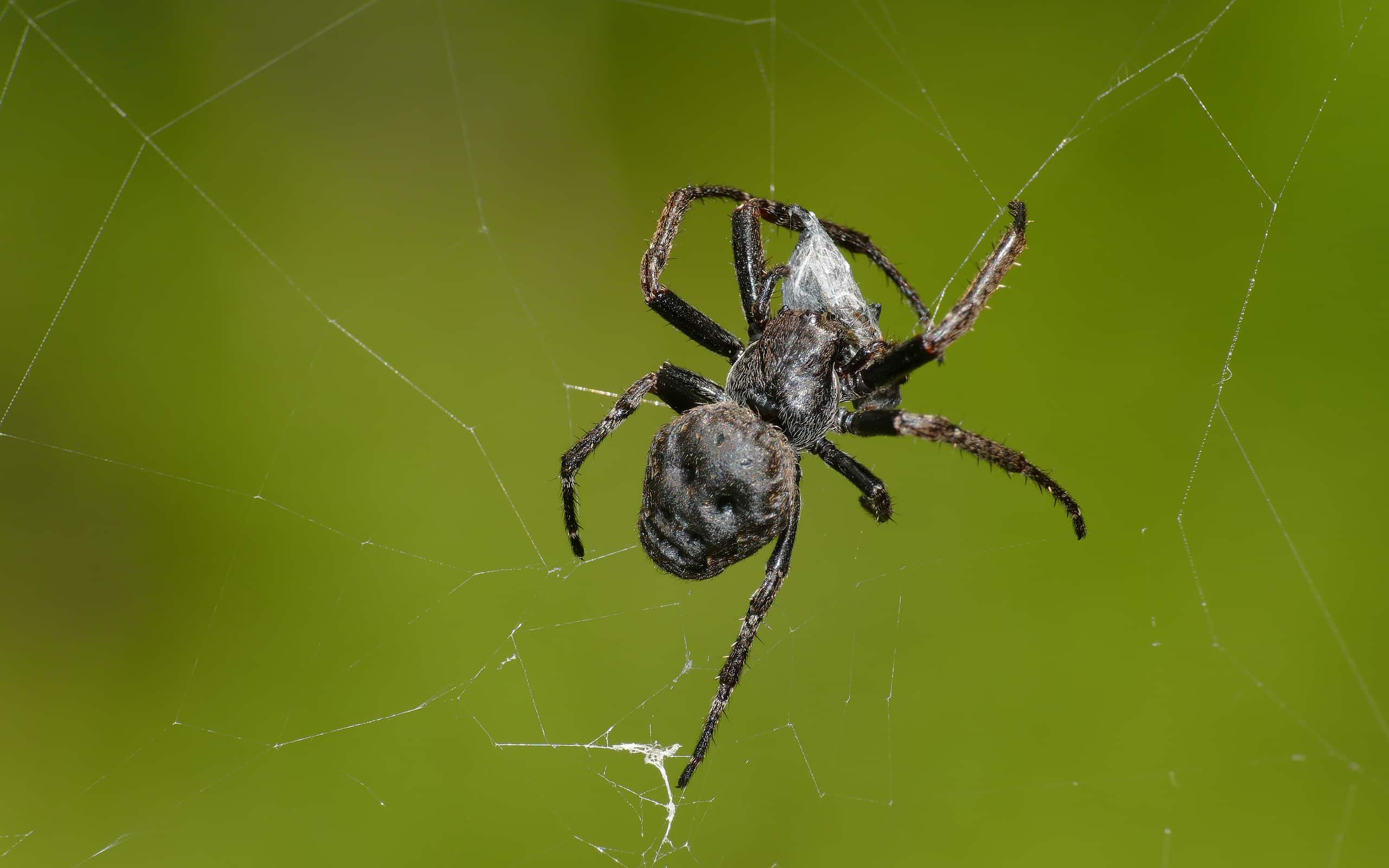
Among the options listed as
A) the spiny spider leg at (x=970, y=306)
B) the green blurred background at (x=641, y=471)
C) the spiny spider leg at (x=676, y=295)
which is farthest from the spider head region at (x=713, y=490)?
the green blurred background at (x=641, y=471)

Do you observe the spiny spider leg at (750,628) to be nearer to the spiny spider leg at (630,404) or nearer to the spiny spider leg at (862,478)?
the spiny spider leg at (862,478)

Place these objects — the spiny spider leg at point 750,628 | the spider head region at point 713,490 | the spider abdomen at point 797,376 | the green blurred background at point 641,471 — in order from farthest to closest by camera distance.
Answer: the green blurred background at point 641,471, the spider abdomen at point 797,376, the spiny spider leg at point 750,628, the spider head region at point 713,490

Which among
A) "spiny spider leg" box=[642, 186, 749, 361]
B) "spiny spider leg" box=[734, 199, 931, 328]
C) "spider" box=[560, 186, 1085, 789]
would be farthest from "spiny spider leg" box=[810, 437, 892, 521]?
"spiny spider leg" box=[734, 199, 931, 328]

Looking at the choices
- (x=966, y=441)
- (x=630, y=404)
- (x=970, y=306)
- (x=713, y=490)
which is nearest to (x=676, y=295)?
(x=630, y=404)

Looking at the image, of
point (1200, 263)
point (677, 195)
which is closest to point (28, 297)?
point (677, 195)

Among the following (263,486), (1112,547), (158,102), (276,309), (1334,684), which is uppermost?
(158,102)

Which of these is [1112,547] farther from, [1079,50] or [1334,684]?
[1079,50]
